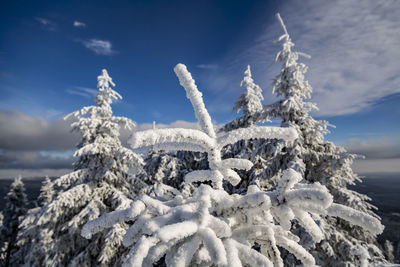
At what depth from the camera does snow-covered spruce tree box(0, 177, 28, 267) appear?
2459 cm

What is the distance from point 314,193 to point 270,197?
27cm

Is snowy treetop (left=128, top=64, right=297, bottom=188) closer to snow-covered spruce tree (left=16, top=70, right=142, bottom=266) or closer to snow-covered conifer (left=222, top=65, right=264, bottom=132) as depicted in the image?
snow-covered spruce tree (left=16, top=70, right=142, bottom=266)

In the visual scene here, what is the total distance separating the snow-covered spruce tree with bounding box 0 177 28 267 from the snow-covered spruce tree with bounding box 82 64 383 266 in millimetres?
31978

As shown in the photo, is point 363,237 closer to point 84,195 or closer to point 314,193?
point 314,193

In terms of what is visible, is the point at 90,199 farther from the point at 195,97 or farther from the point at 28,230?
the point at 195,97

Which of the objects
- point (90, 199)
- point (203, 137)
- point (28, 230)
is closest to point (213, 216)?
point (203, 137)

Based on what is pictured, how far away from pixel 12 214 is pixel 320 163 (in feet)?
110

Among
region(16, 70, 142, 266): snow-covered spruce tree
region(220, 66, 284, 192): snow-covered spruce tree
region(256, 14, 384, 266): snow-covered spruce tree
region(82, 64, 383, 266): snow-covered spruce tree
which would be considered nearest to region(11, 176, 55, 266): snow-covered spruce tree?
region(16, 70, 142, 266): snow-covered spruce tree

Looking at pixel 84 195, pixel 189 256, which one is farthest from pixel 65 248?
pixel 189 256

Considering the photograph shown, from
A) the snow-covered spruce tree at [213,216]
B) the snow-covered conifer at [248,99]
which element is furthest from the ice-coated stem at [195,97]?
the snow-covered conifer at [248,99]

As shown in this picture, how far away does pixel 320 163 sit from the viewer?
965 cm

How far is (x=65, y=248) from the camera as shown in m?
10.3

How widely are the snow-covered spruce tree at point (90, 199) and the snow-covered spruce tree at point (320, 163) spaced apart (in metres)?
7.34

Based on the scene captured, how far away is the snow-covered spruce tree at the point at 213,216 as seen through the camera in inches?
47.9
